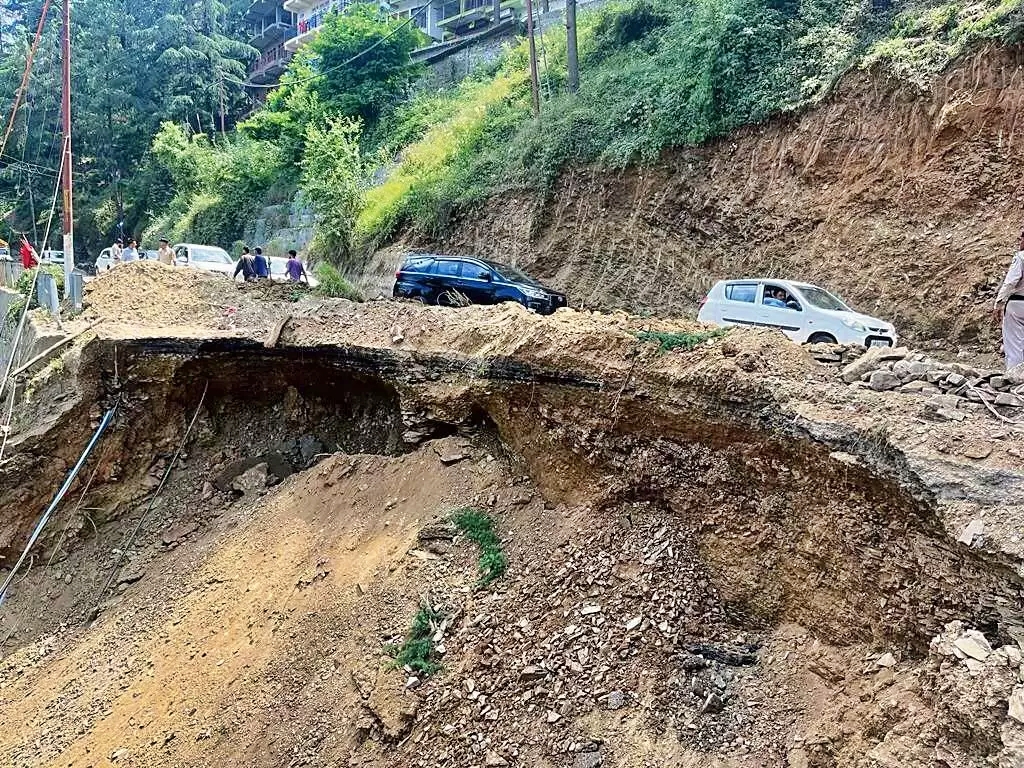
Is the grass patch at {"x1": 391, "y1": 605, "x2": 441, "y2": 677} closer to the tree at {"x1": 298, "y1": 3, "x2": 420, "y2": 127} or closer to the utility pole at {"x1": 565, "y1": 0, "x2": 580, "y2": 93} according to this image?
the utility pole at {"x1": 565, "y1": 0, "x2": 580, "y2": 93}

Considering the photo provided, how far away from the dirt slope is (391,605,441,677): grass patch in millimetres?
9783

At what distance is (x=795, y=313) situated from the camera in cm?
1114

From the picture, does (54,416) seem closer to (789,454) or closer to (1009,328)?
(789,454)

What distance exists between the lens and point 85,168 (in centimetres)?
3697

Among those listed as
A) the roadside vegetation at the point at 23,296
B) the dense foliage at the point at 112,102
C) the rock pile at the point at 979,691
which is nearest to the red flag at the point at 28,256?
the roadside vegetation at the point at 23,296

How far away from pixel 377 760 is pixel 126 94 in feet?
128

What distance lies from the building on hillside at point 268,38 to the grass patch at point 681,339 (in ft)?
139

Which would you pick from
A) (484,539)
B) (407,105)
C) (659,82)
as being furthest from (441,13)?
(484,539)

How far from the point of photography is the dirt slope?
11523 mm

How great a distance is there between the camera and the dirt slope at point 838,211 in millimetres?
11523

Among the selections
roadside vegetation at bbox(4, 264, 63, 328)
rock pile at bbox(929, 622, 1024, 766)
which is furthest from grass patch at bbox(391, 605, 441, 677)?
roadside vegetation at bbox(4, 264, 63, 328)

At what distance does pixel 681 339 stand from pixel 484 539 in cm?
299

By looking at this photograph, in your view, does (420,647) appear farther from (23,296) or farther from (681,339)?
(23,296)

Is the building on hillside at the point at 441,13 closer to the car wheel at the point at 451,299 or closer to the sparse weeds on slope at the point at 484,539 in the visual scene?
the car wheel at the point at 451,299
